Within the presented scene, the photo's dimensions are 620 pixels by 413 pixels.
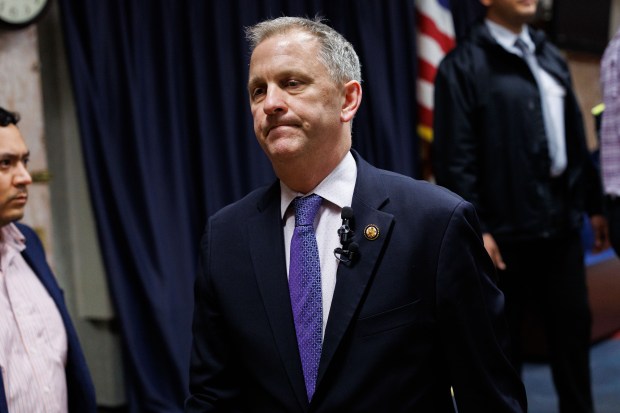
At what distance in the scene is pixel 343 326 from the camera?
4.54ft

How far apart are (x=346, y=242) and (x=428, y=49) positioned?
2884 mm

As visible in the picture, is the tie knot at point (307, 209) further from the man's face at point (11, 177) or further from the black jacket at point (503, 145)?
the black jacket at point (503, 145)

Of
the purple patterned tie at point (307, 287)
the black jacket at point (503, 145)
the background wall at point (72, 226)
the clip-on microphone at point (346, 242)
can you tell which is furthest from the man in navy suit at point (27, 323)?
the black jacket at point (503, 145)

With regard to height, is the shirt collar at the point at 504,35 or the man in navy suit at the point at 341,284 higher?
the shirt collar at the point at 504,35

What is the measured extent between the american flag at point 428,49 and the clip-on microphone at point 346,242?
2720mm

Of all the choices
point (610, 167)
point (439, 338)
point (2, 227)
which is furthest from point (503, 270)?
point (2, 227)

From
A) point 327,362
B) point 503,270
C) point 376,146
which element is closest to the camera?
point 327,362

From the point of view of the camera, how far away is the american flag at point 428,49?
409 centimetres

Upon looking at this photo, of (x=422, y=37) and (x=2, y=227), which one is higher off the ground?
(x=422, y=37)

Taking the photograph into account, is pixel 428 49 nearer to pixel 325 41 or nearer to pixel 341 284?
pixel 325 41

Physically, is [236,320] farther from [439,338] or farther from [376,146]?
[376,146]

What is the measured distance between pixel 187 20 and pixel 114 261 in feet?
3.54

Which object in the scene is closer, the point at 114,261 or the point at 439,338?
the point at 439,338

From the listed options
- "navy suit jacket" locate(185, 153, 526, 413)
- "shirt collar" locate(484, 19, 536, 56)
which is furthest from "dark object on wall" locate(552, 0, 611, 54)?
"navy suit jacket" locate(185, 153, 526, 413)
